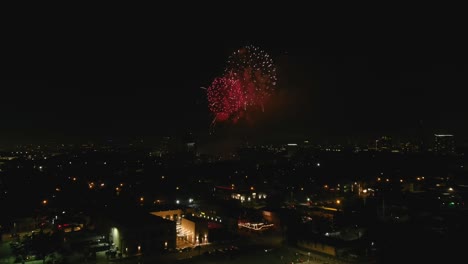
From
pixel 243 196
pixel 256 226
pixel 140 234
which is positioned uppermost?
pixel 140 234

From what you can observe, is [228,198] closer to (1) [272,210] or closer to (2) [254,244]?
(1) [272,210]

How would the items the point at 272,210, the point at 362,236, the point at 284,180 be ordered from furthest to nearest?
the point at 284,180 < the point at 272,210 < the point at 362,236

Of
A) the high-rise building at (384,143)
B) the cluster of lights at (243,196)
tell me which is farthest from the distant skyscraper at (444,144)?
the cluster of lights at (243,196)

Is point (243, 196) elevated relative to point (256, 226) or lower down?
elevated

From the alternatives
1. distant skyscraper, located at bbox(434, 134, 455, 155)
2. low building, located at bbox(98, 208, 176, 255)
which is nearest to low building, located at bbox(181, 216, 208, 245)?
low building, located at bbox(98, 208, 176, 255)

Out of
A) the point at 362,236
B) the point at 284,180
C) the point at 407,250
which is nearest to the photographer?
the point at 407,250

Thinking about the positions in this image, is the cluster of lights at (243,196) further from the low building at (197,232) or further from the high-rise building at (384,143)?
the high-rise building at (384,143)

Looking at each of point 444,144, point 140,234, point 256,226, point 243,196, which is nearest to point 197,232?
point 140,234

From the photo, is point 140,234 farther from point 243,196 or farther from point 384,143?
point 384,143

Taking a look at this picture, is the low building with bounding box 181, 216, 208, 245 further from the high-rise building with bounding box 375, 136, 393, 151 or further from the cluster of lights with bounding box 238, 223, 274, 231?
the high-rise building with bounding box 375, 136, 393, 151

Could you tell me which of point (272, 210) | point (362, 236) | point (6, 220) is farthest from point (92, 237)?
point (362, 236)

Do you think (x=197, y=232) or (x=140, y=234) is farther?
(x=197, y=232)
